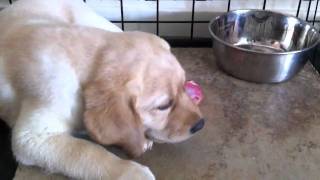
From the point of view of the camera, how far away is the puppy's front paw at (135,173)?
1.14 m

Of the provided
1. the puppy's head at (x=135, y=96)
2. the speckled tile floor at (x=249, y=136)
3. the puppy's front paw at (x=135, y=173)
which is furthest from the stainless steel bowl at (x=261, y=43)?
the puppy's front paw at (x=135, y=173)

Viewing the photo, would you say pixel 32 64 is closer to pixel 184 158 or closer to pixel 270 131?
pixel 184 158

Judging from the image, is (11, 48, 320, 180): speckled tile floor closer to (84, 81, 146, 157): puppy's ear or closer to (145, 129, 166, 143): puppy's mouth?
(145, 129, 166, 143): puppy's mouth

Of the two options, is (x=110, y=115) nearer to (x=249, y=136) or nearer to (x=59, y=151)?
(x=59, y=151)

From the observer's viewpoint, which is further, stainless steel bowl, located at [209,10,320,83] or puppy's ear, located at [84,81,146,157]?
stainless steel bowl, located at [209,10,320,83]

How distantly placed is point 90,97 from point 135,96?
11 cm

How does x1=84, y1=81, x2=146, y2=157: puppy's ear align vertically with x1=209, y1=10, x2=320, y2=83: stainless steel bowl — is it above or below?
above

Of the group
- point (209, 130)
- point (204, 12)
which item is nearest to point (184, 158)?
point (209, 130)

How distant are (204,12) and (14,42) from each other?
3.94ft

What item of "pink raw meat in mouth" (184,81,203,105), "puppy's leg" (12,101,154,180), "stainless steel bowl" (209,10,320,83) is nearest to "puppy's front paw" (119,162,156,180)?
"puppy's leg" (12,101,154,180)

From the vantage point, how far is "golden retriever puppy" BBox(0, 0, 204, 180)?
1.11 m

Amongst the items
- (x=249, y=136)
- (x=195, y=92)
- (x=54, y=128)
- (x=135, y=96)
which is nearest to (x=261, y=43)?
(x=195, y=92)

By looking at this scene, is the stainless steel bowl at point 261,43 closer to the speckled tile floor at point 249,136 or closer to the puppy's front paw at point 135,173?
the speckled tile floor at point 249,136

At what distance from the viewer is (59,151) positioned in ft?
3.80
